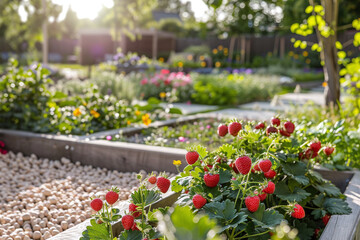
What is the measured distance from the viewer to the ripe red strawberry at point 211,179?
145 cm

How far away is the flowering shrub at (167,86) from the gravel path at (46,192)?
169 inches

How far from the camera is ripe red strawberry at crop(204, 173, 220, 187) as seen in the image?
4.75ft

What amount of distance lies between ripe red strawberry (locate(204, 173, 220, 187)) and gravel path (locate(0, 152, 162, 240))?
2.97 ft

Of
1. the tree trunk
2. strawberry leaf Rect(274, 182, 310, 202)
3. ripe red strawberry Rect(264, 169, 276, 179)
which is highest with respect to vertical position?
the tree trunk

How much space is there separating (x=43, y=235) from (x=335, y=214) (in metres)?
1.38

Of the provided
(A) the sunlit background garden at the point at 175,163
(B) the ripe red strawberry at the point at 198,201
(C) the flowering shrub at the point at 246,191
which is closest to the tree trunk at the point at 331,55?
(A) the sunlit background garden at the point at 175,163

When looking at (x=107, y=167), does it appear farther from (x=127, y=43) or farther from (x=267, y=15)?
(x=127, y=43)

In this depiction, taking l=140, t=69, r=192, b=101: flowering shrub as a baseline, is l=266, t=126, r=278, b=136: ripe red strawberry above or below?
above

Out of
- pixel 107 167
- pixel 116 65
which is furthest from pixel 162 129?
pixel 116 65

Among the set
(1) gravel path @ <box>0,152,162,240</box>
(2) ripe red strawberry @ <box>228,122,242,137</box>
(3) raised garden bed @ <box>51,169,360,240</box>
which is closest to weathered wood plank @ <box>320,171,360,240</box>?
(3) raised garden bed @ <box>51,169,360,240</box>

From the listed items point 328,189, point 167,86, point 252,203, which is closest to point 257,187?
point 252,203

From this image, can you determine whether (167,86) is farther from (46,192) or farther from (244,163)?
(244,163)

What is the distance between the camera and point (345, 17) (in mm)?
14633

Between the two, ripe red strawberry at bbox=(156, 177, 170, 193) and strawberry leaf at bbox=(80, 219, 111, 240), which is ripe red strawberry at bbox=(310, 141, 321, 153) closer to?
ripe red strawberry at bbox=(156, 177, 170, 193)
